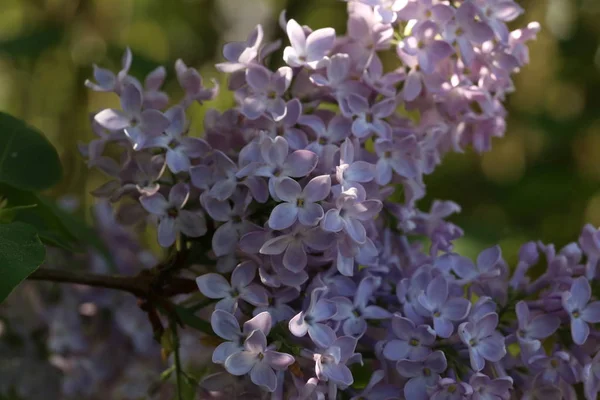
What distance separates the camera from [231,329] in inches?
21.3

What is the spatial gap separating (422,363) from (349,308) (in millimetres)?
62

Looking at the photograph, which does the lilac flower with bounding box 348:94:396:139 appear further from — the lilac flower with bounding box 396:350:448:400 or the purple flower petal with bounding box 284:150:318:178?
the lilac flower with bounding box 396:350:448:400

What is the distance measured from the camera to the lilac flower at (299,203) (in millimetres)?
521

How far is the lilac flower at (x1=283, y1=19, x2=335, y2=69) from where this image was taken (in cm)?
60

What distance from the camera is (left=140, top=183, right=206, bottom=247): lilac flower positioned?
1.96ft

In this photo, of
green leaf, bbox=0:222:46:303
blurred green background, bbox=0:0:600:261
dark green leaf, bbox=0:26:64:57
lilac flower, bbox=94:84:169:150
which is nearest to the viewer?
green leaf, bbox=0:222:46:303

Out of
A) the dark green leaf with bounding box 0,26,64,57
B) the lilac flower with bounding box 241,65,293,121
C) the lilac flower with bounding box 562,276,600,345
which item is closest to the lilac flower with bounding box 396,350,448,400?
the lilac flower with bounding box 562,276,600,345

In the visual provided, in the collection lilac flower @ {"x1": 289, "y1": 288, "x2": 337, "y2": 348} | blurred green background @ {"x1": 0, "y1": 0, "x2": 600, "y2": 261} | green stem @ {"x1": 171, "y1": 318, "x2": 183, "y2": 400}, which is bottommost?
blurred green background @ {"x1": 0, "y1": 0, "x2": 600, "y2": 261}

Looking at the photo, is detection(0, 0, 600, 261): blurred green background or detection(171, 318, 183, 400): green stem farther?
detection(0, 0, 600, 261): blurred green background

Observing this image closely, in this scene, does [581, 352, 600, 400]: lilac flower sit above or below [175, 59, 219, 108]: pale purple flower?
below

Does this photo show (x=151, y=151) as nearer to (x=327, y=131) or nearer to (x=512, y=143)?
(x=327, y=131)

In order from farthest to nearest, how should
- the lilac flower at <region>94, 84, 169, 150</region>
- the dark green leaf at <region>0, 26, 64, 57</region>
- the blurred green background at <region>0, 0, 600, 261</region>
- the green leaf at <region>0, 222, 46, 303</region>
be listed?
1. the blurred green background at <region>0, 0, 600, 261</region>
2. the dark green leaf at <region>0, 26, 64, 57</region>
3. the lilac flower at <region>94, 84, 169, 150</region>
4. the green leaf at <region>0, 222, 46, 303</region>

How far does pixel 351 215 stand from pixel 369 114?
11cm

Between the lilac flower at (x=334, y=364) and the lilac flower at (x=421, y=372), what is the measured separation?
1.5 inches
